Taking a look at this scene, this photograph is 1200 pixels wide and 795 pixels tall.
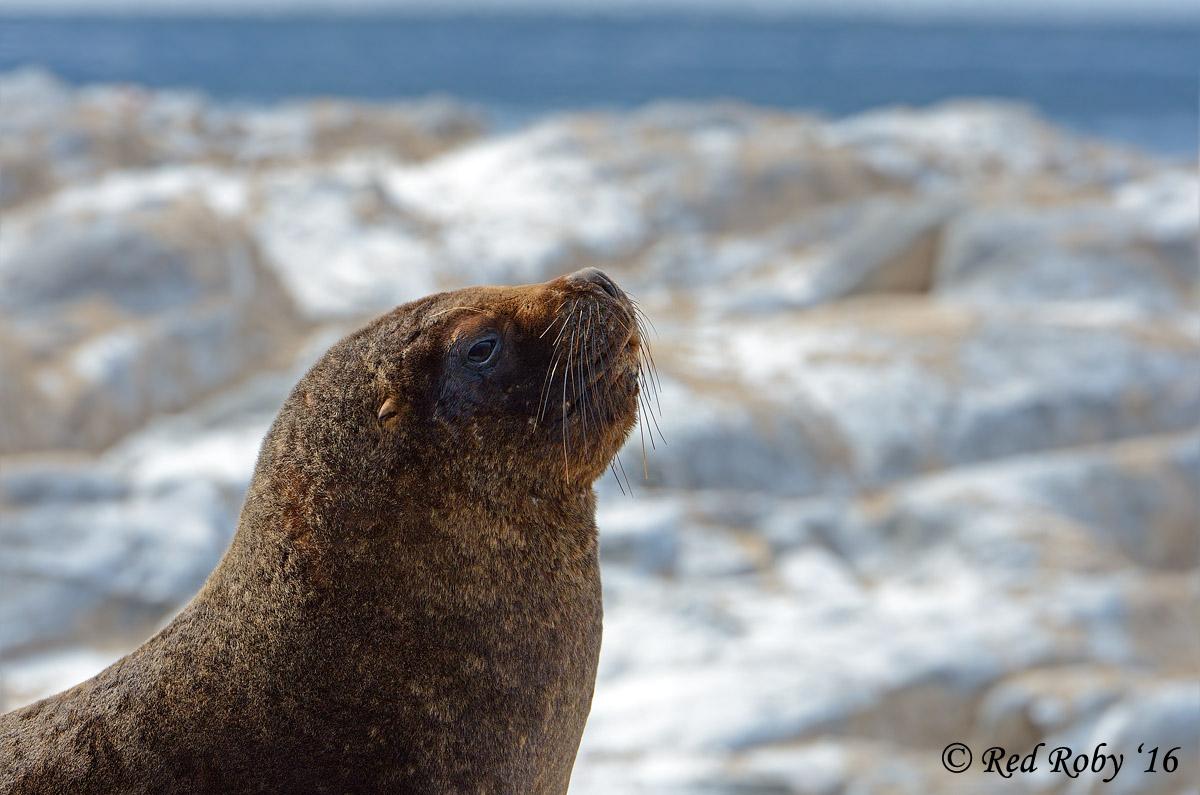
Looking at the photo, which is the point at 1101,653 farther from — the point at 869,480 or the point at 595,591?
the point at 595,591

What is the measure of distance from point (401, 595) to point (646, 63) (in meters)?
68.2

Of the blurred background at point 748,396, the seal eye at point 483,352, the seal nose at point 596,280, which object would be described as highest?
the blurred background at point 748,396

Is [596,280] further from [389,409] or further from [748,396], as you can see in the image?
[748,396]

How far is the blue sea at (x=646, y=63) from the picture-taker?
153ft

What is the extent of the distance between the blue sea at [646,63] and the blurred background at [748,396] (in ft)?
37.9

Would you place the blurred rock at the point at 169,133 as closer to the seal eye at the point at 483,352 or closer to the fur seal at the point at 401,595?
the fur seal at the point at 401,595

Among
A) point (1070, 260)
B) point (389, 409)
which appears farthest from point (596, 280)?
point (1070, 260)

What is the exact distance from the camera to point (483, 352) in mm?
2354

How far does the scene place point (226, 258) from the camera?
1015 cm

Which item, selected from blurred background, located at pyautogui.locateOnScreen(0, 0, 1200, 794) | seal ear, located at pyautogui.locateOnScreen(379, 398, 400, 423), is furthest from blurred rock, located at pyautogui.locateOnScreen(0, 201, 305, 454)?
seal ear, located at pyautogui.locateOnScreen(379, 398, 400, 423)

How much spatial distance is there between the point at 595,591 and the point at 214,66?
62.7 meters

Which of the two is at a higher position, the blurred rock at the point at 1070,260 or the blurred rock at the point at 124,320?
the blurred rock at the point at 1070,260

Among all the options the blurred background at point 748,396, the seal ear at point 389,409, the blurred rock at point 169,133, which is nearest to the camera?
the seal ear at point 389,409

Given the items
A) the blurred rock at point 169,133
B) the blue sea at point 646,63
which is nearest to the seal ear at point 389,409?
the blurred rock at point 169,133
